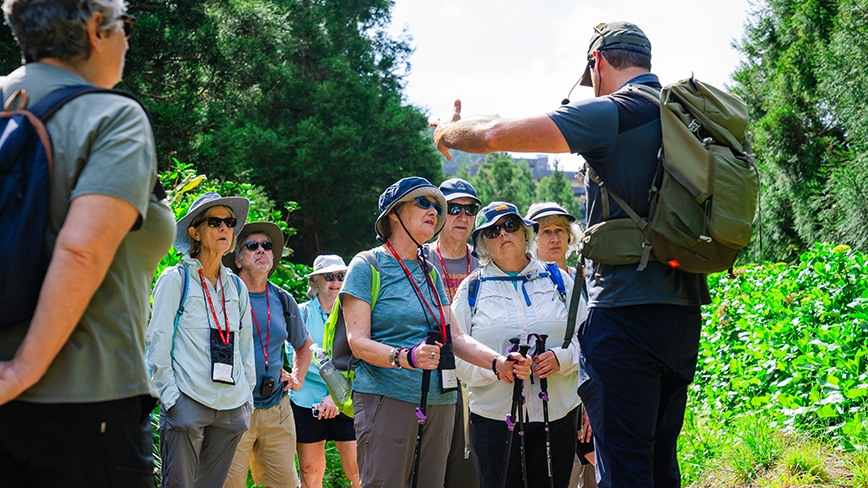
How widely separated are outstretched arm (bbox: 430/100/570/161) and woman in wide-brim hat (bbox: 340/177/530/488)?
119 centimetres

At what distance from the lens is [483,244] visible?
4.45m

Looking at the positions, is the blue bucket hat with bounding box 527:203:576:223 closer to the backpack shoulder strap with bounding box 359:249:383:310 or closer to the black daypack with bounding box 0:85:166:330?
the backpack shoulder strap with bounding box 359:249:383:310

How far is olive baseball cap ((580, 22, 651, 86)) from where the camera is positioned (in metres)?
2.76

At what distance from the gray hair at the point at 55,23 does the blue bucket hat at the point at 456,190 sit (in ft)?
12.8

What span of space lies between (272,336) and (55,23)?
3651mm

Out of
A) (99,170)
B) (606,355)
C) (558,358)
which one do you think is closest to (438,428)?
(558,358)

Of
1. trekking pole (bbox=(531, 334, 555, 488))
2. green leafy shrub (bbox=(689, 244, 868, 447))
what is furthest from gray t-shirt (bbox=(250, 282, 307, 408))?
green leafy shrub (bbox=(689, 244, 868, 447))

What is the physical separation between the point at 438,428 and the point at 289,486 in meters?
2.06

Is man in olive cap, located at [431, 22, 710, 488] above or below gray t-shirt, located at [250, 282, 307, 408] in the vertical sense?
above

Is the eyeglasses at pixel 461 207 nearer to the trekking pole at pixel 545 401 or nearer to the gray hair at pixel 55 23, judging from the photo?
the trekking pole at pixel 545 401

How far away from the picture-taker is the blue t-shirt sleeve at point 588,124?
2.42 m

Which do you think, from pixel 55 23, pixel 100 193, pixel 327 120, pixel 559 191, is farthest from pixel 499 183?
pixel 100 193

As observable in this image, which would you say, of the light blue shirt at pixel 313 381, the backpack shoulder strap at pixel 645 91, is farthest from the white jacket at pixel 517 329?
the light blue shirt at pixel 313 381

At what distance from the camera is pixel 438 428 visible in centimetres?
362
